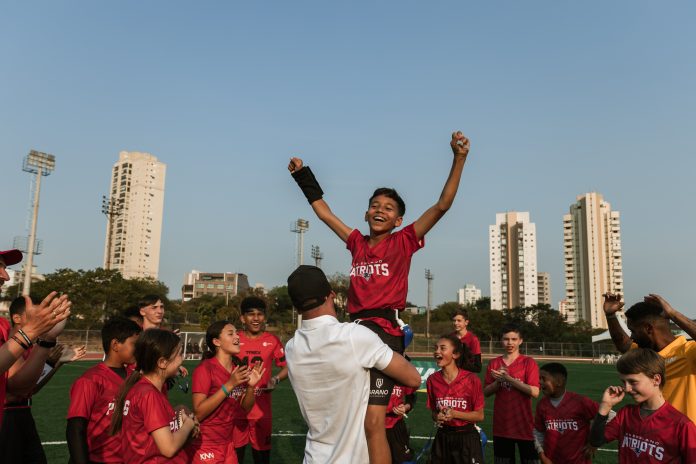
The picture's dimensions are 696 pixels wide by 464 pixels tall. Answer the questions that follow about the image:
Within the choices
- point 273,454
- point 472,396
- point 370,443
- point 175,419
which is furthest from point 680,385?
point 273,454

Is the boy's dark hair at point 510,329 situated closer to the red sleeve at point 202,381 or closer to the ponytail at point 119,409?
the red sleeve at point 202,381

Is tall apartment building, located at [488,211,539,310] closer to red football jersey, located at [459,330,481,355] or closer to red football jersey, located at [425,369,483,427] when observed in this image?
red football jersey, located at [459,330,481,355]

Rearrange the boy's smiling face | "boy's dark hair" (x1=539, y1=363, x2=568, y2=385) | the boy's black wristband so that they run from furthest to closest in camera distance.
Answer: "boy's dark hair" (x1=539, y1=363, x2=568, y2=385) < the boy's black wristband < the boy's smiling face

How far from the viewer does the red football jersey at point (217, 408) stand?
616 centimetres

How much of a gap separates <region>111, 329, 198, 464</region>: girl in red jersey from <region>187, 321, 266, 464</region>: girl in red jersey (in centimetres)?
76

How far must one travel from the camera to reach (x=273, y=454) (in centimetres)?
1060

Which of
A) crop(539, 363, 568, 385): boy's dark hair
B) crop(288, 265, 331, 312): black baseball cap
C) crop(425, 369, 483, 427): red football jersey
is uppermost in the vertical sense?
crop(288, 265, 331, 312): black baseball cap

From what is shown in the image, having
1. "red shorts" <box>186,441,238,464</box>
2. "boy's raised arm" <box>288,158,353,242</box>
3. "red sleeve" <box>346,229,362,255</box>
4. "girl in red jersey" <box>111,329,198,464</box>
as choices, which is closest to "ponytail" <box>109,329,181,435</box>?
"girl in red jersey" <box>111,329,198,464</box>

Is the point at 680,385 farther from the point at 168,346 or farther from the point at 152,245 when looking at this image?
the point at 152,245

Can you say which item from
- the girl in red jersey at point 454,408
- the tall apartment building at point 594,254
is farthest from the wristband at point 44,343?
the tall apartment building at point 594,254

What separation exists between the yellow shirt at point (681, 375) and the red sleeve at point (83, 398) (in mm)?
5227

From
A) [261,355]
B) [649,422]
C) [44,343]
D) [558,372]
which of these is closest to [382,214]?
[649,422]

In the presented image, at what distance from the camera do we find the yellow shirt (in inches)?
199

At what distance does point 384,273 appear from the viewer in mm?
5055
